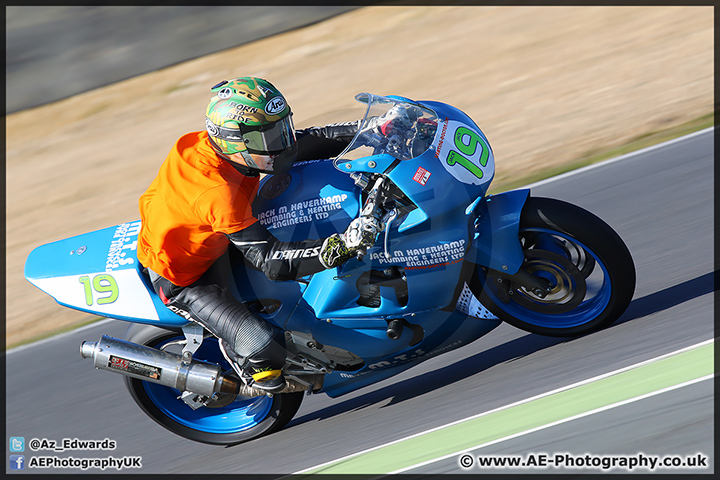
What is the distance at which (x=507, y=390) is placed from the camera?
3932 millimetres

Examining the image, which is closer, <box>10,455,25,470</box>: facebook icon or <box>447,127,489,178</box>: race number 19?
<box>447,127,489,178</box>: race number 19

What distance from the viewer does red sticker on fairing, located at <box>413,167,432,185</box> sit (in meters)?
3.58

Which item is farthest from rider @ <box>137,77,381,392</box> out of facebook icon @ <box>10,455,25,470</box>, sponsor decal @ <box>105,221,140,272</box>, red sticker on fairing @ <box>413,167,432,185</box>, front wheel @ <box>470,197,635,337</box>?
facebook icon @ <box>10,455,25,470</box>

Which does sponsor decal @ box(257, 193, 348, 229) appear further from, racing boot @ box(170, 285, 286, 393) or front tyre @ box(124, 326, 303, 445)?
front tyre @ box(124, 326, 303, 445)

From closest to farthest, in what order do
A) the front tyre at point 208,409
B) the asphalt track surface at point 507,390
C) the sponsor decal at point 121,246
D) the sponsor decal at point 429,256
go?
the asphalt track surface at point 507,390, the sponsor decal at point 429,256, the sponsor decal at point 121,246, the front tyre at point 208,409

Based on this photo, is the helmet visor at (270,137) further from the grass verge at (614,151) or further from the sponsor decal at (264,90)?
the grass verge at (614,151)

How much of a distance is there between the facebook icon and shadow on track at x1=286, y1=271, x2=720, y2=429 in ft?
5.57

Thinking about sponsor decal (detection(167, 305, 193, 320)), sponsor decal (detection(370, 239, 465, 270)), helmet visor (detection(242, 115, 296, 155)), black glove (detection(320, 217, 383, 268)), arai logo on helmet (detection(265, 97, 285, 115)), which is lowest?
sponsor decal (detection(167, 305, 193, 320))

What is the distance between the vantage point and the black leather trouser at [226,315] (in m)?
3.92

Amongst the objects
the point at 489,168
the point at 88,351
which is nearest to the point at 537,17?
the point at 489,168

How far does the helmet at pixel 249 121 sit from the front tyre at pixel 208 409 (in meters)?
1.35

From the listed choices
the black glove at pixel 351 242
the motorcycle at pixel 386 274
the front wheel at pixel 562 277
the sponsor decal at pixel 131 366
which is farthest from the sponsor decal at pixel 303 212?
the sponsor decal at pixel 131 366

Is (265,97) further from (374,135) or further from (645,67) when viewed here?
(645,67)

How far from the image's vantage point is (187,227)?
372 centimetres
